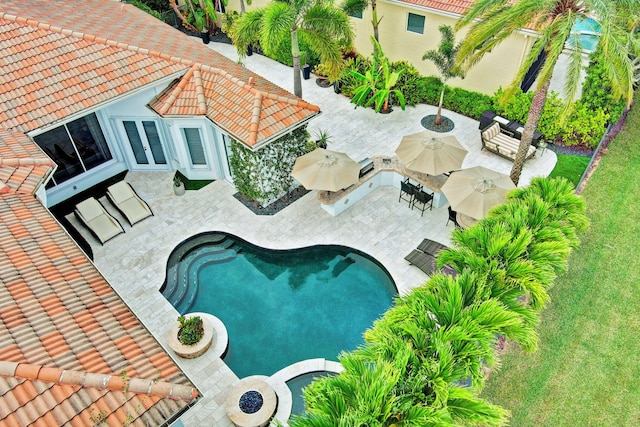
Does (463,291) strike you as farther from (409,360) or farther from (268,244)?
(268,244)

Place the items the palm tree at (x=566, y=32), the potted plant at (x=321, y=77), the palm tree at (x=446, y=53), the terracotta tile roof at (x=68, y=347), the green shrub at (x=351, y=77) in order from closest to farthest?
the terracotta tile roof at (x=68, y=347)
the palm tree at (x=566, y=32)
the palm tree at (x=446, y=53)
the green shrub at (x=351, y=77)
the potted plant at (x=321, y=77)

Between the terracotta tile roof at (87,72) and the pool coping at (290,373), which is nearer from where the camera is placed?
the pool coping at (290,373)

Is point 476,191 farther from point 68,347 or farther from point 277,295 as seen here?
point 68,347

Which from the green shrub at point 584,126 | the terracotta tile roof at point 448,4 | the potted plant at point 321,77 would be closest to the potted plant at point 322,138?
the potted plant at point 321,77

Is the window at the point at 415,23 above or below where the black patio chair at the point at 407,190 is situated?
above

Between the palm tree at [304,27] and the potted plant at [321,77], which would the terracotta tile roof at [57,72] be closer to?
the palm tree at [304,27]
